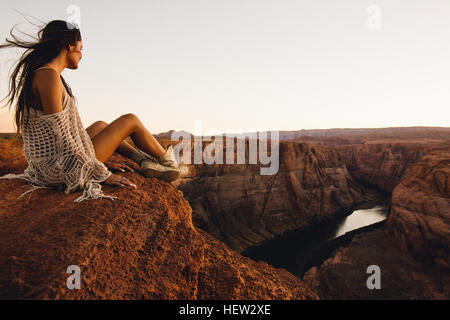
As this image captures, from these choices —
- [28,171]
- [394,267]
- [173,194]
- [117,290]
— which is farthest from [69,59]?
[394,267]

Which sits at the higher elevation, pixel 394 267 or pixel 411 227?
pixel 411 227

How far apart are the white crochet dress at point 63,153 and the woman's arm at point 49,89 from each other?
0.18 ft

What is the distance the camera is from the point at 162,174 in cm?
267

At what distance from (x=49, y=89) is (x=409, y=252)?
17.1 meters

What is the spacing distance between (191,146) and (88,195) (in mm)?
17165

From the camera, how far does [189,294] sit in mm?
1554

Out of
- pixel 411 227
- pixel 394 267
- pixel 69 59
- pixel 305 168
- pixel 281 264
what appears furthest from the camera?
pixel 305 168

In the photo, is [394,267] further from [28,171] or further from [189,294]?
[28,171]

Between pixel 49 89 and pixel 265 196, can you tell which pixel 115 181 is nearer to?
pixel 49 89

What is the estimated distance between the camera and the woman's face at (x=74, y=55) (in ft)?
6.58

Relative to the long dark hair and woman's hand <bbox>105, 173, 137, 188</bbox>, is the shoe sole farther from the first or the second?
the long dark hair

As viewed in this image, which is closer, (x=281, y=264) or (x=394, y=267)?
Result: (x=394, y=267)

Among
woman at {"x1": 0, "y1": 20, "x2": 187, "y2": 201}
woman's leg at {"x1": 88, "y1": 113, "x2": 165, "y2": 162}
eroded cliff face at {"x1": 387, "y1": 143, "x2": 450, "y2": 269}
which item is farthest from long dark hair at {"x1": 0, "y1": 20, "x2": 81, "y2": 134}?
eroded cliff face at {"x1": 387, "y1": 143, "x2": 450, "y2": 269}

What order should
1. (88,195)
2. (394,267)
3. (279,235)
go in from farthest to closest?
(279,235) → (394,267) → (88,195)
